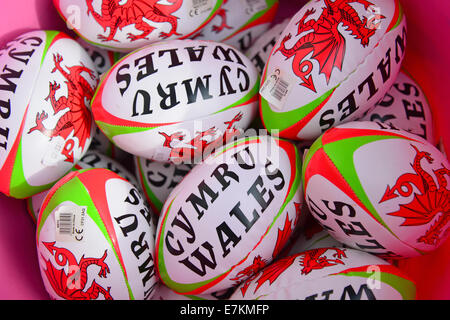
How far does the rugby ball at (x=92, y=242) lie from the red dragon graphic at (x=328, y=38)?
491 mm

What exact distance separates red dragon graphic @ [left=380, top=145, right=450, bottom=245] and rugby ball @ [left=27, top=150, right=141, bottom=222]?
669 mm

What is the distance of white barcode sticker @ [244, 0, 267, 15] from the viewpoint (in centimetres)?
113

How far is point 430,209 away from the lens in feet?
2.46

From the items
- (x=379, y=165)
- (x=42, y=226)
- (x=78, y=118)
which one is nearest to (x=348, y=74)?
(x=379, y=165)

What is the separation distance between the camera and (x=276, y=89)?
2.84ft

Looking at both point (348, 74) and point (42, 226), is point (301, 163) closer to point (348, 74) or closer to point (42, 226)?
point (348, 74)

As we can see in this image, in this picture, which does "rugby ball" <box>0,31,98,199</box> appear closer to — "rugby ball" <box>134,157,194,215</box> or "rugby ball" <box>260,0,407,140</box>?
"rugby ball" <box>134,157,194,215</box>

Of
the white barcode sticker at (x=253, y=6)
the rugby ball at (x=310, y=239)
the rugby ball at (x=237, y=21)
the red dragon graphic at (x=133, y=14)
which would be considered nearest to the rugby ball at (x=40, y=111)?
the red dragon graphic at (x=133, y=14)

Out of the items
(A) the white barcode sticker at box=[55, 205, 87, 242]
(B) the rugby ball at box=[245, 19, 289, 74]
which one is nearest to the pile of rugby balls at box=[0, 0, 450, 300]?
(A) the white barcode sticker at box=[55, 205, 87, 242]

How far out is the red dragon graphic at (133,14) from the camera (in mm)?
924

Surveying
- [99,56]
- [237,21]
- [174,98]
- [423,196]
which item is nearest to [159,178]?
[174,98]

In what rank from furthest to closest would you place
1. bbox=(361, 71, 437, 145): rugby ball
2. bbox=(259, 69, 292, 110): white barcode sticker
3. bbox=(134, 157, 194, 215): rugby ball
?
bbox=(134, 157, 194, 215): rugby ball < bbox=(361, 71, 437, 145): rugby ball < bbox=(259, 69, 292, 110): white barcode sticker

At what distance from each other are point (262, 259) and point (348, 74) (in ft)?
1.47

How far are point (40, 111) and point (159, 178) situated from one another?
1.13 feet
